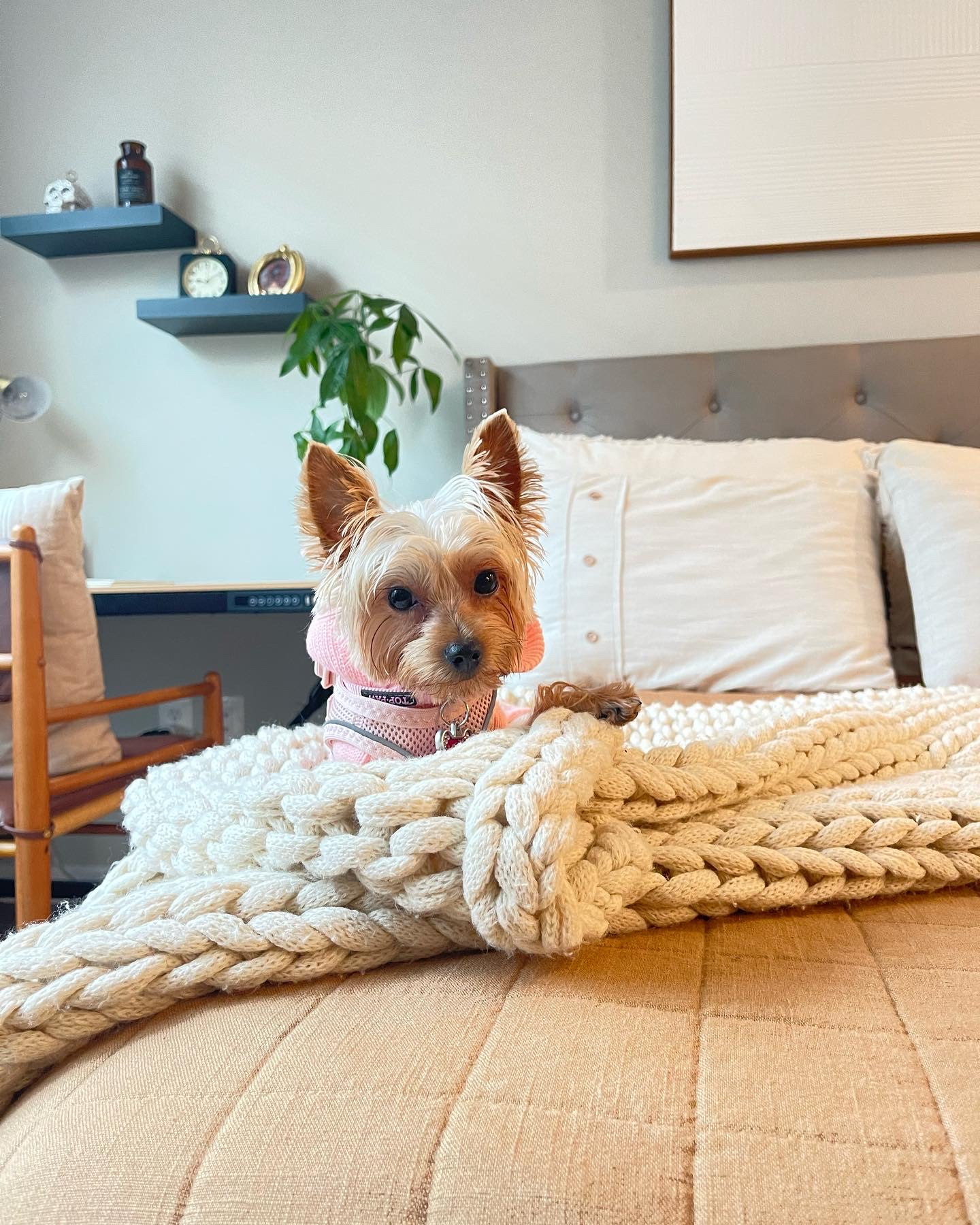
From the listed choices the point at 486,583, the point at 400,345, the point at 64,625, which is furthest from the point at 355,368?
the point at 486,583

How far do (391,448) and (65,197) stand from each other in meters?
1.16

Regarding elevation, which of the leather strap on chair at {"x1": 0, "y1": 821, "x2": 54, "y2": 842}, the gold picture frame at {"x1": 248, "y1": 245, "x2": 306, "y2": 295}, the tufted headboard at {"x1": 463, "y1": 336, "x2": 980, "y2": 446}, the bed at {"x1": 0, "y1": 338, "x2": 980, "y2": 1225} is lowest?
the leather strap on chair at {"x1": 0, "y1": 821, "x2": 54, "y2": 842}

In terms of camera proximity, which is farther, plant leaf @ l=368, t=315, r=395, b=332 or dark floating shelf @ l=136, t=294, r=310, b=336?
dark floating shelf @ l=136, t=294, r=310, b=336

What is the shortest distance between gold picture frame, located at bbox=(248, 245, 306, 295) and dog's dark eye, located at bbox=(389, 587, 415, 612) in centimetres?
170

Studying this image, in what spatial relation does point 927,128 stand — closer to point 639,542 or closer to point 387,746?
point 639,542

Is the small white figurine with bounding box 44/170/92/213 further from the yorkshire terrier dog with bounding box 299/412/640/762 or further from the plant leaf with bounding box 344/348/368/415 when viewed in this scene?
the yorkshire terrier dog with bounding box 299/412/640/762

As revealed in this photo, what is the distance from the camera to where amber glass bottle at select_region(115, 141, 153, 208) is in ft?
7.48

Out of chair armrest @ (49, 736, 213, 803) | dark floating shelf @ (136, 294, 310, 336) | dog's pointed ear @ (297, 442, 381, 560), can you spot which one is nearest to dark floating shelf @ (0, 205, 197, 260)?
dark floating shelf @ (136, 294, 310, 336)

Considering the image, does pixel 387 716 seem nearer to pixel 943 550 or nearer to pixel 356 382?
pixel 943 550

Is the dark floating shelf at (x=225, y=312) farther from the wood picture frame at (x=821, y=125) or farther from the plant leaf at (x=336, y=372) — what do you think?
the wood picture frame at (x=821, y=125)

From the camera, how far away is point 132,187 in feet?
7.48

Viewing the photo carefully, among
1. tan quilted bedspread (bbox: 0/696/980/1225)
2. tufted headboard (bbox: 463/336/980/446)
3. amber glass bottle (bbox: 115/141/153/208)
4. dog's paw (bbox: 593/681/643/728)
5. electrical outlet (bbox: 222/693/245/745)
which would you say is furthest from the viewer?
electrical outlet (bbox: 222/693/245/745)

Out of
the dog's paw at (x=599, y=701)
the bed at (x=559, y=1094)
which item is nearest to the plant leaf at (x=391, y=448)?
the dog's paw at (x=599, y=701)

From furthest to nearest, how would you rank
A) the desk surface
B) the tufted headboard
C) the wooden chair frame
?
the tufted headboard, the desk surface, the wooden chair frame
